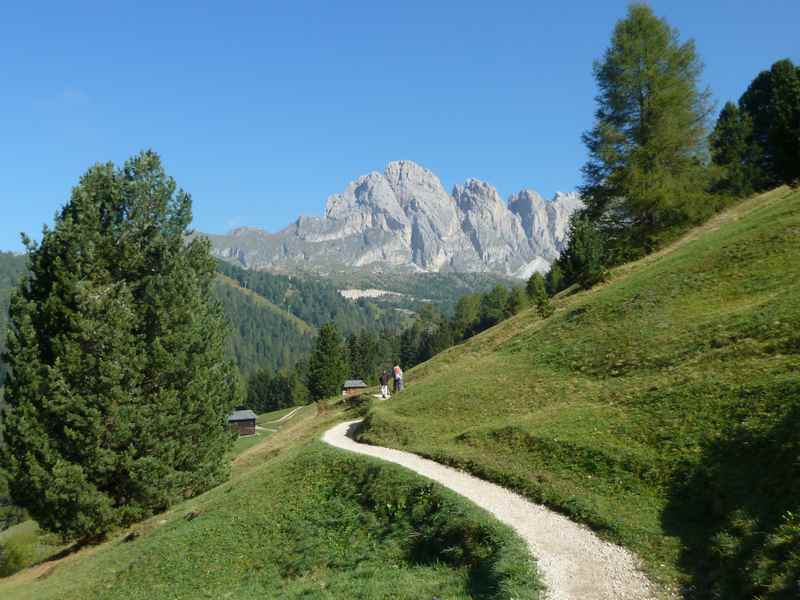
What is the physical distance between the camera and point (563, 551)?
51.5 feet

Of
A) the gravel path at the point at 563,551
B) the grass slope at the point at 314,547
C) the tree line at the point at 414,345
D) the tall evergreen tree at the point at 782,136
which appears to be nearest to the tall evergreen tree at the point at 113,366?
the grass slope at the point at 314,547

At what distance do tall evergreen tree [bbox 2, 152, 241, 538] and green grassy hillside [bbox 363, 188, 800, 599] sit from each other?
1055cm

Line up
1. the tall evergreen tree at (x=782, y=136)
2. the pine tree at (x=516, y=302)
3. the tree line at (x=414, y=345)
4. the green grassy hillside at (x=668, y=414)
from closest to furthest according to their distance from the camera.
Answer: the green grassy hillside at (x=668, y=414), the tall evergreen tree at (x=782, y=136), the pine tree at (x=516, y=302), the tree line at (x=414, y=345)

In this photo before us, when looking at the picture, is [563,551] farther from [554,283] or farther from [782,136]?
[554,283]

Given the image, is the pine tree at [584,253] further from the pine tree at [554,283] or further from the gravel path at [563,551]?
the pine tree at [554,283]

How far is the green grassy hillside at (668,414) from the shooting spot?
14.7m

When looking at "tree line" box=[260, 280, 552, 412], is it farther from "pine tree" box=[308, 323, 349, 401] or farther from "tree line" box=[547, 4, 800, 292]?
"tree line" box=[547, 4, 800, 292]

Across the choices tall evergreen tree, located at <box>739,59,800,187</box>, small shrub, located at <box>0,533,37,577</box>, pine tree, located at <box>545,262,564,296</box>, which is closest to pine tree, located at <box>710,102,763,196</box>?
tall evergreen tree, located at <box>739,59,800,187</box>

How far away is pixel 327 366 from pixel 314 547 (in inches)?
2972

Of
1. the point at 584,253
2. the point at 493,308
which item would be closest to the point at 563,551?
the point at 584,253

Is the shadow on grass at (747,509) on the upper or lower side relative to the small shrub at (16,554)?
upper

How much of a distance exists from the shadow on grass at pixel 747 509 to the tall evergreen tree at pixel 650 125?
34.1 meters

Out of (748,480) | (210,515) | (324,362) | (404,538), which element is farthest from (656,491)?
(324,362)

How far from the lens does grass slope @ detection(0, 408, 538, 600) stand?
16484 millimetres
